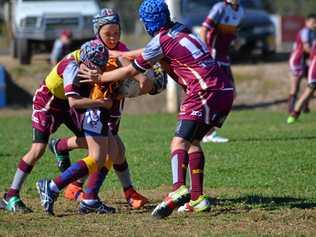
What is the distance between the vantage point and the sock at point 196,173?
26.8 ft

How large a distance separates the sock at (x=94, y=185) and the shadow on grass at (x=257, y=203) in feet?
3.68

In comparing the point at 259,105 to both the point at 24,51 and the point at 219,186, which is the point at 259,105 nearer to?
the point at 24,51

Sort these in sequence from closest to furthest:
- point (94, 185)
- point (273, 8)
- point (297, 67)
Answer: point (94, 185)
point (297, 67)
point (273, 8)

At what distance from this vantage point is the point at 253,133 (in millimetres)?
14711

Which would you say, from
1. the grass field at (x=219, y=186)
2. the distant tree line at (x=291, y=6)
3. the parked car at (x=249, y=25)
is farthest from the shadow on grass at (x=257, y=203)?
the distant tree line at (x=291, y=6)

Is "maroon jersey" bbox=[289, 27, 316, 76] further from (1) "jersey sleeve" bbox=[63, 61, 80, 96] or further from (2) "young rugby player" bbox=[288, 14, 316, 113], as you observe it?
(1) "jersey sleeve" bbox=[63, 61, 80, 96]

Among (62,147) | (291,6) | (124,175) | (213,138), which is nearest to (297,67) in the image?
(213,138)

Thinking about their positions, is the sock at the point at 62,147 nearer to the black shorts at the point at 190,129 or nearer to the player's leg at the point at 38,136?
the player's leg at the point at 38,136

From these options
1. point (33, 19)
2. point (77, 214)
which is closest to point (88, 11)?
point (33, 19)

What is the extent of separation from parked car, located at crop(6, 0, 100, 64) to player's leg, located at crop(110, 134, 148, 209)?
1552cm

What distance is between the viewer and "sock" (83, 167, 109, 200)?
8312mm

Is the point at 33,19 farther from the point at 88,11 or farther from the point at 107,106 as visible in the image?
the point at 107,106

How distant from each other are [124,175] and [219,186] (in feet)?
4.58

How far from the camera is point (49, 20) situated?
2417 cm
